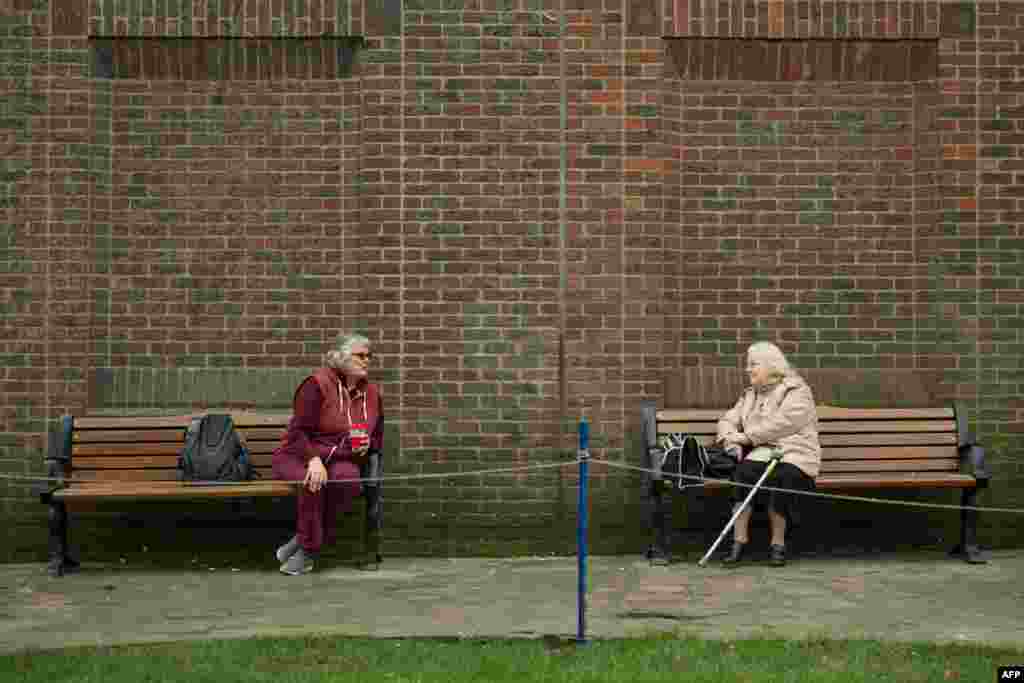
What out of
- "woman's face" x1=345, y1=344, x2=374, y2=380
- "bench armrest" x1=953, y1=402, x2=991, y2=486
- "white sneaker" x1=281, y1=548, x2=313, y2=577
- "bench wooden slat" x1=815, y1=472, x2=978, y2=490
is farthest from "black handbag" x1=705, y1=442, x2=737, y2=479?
"white sneaker" x1=281, y1=548, x2=313, y2=577

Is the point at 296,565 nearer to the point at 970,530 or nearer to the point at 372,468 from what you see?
the point at 372,468

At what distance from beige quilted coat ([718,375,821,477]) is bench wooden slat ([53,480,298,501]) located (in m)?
2.96

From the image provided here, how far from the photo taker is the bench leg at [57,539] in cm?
981

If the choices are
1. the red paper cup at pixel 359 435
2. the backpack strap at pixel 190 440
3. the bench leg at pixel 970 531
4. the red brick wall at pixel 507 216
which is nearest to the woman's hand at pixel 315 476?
the red paper cup at pixel 359 435

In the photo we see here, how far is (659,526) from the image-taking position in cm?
1016

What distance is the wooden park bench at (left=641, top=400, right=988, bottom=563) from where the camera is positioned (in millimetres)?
10117

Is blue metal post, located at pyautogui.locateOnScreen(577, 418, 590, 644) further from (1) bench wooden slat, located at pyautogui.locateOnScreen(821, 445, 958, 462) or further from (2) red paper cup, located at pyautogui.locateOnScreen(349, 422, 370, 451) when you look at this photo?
(1) bench wooden slat, located at pyautogui.locateOnScreen(821, 445, 958, 462)

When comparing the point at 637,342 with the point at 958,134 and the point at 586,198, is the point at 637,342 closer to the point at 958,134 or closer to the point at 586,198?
the point at 586,198

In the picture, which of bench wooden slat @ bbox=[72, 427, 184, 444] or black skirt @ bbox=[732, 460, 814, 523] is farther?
bench wooden slat @ bbox=[72, 427, 184, 444]

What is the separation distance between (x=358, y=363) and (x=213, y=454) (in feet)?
3.63

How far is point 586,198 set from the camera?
1054 centimetres

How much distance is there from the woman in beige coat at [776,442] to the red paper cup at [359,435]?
233 cm

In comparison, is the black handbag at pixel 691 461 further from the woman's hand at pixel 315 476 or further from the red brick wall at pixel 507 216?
the woman's hand at pixel 315 476

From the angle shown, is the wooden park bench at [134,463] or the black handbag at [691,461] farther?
the black handbag at [691,461]
